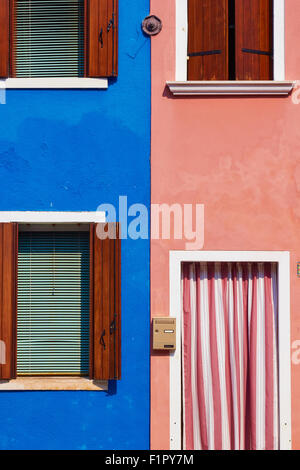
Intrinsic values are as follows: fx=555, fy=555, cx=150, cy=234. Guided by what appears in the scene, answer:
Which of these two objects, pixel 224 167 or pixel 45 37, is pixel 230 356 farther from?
pixel 45 37

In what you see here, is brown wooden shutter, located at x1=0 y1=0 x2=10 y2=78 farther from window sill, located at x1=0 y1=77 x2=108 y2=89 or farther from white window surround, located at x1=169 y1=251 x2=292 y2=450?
white window surround, located at x1=169 y1=251 x2=292 y2=450

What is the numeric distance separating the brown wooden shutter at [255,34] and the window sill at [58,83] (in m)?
1.44

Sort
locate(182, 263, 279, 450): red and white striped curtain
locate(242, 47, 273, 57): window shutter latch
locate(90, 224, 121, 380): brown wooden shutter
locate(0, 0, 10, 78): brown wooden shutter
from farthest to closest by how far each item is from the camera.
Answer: locate(242, 47, 273, 57): window shutter latch
locate(0, 0, 10, 78): brown wooden shutter
locate(182, 263, 279, 450): red and white striped curtain
locate(90, 224, 121, 380): brown wooden shutter

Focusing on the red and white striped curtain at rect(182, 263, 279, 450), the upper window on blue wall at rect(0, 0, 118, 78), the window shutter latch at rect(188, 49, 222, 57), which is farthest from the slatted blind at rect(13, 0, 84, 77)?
the red and white striped curtain at rect(182, 263, 279, 450)

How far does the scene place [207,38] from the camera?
18.3 feet

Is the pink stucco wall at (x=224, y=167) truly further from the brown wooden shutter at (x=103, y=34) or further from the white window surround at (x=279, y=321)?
the brown wooden shutter at (x=103, y=34)

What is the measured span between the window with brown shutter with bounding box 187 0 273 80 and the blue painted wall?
51cm

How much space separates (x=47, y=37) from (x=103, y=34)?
0.65m

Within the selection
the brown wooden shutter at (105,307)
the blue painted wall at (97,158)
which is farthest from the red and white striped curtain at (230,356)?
the brown wooden shutter at (105,307)

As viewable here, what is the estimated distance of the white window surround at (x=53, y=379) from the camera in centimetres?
534

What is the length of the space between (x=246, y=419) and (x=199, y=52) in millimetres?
3670

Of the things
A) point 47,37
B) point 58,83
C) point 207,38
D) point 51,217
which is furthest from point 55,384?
point 207,38

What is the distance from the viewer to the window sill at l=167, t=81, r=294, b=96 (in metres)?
5.35
